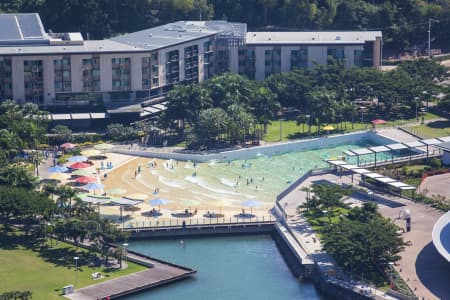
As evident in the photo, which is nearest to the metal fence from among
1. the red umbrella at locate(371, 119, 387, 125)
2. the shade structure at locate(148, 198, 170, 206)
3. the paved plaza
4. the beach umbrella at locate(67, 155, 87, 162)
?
the paved plaza

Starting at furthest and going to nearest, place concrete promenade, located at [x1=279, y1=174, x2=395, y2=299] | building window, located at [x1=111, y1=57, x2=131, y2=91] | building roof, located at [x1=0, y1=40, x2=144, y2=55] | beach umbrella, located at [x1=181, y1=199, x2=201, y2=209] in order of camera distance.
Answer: building window, located at [x1=111, y1=57, x2=131, y2=91] → building roof, located at [x1=0, y1=40, x2=144, y2=55] → beach umbrella, located at [x1=181, y1=199, x2=201, y2=209] → concrete promenade, located at [x1=279, y1=174, x2=395, y2=299]

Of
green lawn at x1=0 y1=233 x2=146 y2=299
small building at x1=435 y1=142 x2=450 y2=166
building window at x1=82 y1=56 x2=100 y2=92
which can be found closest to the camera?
green lawn at x1=0 y1=233 x2=146 y2=299

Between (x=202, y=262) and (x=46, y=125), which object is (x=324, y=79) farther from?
(x=202, y=262)

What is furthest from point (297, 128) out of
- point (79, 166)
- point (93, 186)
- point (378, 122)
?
point (93, 186)

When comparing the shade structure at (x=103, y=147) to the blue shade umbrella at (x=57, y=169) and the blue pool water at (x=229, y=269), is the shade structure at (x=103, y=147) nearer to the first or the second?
the blue shade umbrella at (x=57, y=169)

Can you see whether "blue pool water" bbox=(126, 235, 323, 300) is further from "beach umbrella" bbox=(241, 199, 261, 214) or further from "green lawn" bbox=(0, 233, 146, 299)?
"green lawn" bbox=(0, 233, 146, 299)

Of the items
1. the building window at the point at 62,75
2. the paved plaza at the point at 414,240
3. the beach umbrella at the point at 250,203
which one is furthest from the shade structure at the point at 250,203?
the building window at the point at 62,75
